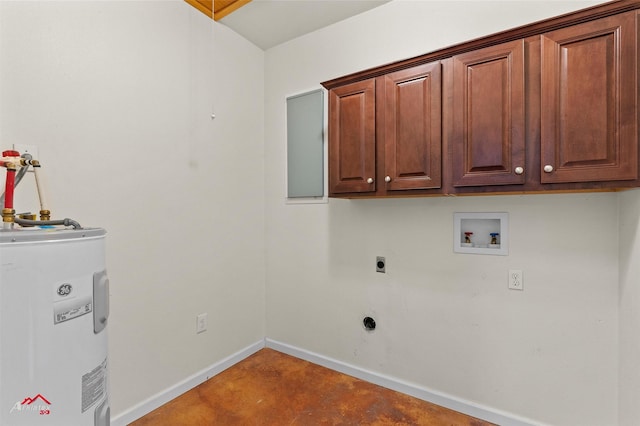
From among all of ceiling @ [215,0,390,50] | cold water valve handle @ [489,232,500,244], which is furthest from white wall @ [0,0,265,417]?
cold water valve handle @ [489,232,500,244]

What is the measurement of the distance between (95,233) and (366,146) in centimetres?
147

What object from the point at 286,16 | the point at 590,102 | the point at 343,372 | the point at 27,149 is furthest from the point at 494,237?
the point at 27,149

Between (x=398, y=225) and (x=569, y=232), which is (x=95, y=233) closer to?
(x=398, y=225)

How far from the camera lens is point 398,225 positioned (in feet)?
6.98

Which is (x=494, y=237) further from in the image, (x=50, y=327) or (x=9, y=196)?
(x=9, y=196)

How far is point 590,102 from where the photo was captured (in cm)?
133

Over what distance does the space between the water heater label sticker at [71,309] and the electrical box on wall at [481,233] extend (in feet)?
6.16

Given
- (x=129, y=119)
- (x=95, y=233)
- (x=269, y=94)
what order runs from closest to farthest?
(x=95, y=233) < (x=129, y=119) < (x=269, y=94)

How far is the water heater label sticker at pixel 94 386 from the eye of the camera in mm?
1022

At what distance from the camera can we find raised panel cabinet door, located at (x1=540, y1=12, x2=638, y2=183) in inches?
49.7

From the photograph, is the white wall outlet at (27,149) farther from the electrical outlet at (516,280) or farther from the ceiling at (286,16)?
the electrical outlet at (516,280)

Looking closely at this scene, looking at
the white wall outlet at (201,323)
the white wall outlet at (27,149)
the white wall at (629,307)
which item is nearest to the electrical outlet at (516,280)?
the white wall at (629,307)

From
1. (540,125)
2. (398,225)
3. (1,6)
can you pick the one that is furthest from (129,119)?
(540,125)

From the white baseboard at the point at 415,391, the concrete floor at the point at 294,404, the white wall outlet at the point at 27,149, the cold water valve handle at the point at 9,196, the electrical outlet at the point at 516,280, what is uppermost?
the white wall outlet at the point at 27,149
